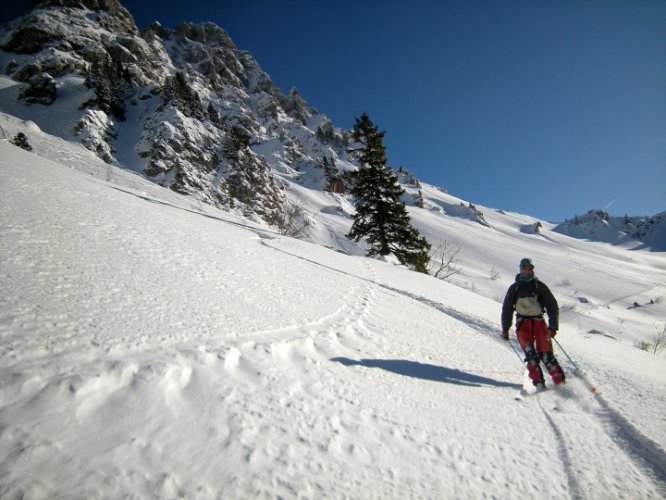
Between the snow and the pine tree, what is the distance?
36.9ft

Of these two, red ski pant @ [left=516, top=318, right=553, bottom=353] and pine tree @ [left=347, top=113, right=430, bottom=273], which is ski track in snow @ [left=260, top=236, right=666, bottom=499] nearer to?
red ski pant @ [left=516, top=318, right=553, bottom=353]

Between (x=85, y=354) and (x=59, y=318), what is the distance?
685 mm

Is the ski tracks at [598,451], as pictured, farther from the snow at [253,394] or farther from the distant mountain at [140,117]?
the distant mountain at [140,117]

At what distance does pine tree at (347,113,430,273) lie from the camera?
16.5 metres

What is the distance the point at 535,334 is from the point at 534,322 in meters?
0.19

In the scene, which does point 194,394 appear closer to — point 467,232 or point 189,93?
point 189,93

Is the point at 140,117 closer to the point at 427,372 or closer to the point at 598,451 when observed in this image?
the point at 427,372

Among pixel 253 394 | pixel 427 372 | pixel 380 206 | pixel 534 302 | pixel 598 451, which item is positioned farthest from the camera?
pixel 380 206

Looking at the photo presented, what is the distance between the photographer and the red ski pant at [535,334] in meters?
4.42

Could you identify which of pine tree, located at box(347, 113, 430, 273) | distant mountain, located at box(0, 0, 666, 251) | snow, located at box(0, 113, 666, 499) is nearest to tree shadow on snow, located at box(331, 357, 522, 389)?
snow, located at box(0, 113, 666, 499)

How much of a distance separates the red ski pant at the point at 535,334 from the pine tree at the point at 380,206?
11.8 metres

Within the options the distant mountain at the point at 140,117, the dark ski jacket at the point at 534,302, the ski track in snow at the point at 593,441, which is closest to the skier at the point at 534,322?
the dark ski jacket at the point at 534,302

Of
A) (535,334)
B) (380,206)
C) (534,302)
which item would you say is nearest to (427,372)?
(535,334)

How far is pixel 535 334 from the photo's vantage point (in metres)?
4.55
